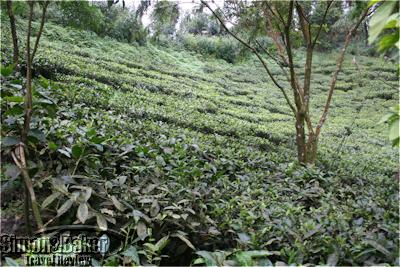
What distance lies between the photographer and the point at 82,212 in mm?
1418

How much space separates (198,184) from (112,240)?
67cm

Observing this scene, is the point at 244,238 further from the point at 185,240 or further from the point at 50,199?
the point at 50,199

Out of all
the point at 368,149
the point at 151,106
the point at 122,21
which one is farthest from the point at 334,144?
the point at 122,21

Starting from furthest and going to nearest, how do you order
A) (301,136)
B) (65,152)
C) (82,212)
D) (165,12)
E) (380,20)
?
1. (165,12)
2. (301,136)
3. (65,152)
4. (82,212)
5. (380,20)

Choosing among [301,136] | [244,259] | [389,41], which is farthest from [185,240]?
[301,136]

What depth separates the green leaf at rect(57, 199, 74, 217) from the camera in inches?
56.4

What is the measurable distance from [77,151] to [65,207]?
0.33 meters

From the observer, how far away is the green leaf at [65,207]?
4.70 ft

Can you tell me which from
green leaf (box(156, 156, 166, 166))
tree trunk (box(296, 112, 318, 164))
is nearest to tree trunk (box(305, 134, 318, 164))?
tree trunk (box(296, 112, 318, 164))

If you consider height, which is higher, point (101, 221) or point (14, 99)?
point (14, 99)

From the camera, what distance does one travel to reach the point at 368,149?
5219 mm

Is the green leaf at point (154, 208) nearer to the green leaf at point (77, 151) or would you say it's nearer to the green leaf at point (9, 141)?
the green leaf at point (77, 151)

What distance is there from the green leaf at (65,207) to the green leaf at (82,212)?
5 cm

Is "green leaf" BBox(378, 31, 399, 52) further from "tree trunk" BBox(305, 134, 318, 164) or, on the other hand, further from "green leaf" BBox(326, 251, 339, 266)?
"tree trunk" BBox(305, 134, 318, 164)
